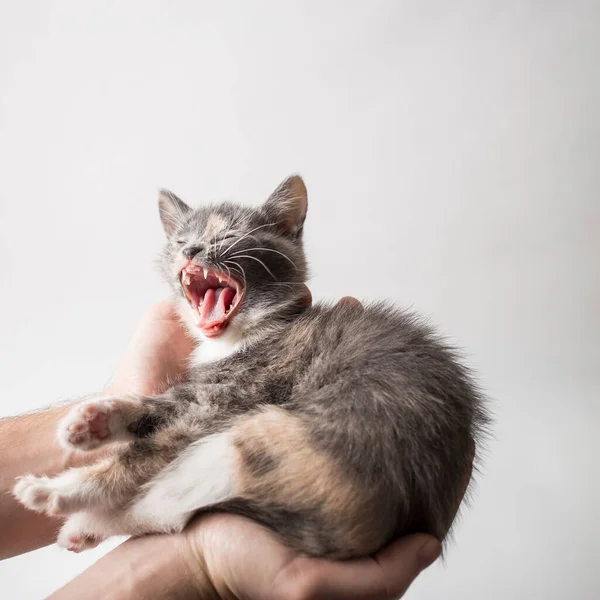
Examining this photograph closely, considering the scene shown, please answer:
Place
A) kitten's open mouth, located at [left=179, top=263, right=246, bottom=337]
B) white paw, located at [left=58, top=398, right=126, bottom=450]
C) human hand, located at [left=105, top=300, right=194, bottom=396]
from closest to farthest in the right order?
white paw, located at [left=58, top=398, right=126, bottom=450], kitten's open mouth, located at [left=179, top=263, right=246, bottom=337], human hand, located at [left=105, top=300, right=194, bottom=396]

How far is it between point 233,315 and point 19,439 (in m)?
0.91

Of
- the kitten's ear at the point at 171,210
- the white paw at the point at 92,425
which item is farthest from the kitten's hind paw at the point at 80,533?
the kitten's ear at the point at 171,210

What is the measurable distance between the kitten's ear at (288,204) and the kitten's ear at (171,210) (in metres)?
0.31

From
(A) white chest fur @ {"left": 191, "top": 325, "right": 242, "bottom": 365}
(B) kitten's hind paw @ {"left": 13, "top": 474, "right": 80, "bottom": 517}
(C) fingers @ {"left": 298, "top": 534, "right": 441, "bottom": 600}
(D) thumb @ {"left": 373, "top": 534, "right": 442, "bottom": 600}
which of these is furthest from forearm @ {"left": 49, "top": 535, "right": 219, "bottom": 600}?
(A) white chest fur @ {"left": 191, "top": 325, "right": 242, "bottom": 365}

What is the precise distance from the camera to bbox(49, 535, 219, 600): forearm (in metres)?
1.24

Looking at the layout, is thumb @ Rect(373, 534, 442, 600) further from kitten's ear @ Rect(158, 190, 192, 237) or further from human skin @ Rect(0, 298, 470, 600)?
kitten's ear @ Rect(158, 190, 192, 237)

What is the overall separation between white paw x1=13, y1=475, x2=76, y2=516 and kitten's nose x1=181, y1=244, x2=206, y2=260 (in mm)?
699

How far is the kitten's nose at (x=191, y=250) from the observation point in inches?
63.9

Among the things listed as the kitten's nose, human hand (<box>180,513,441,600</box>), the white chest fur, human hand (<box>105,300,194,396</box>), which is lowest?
human hand (<box>180,513,441,600</box>)

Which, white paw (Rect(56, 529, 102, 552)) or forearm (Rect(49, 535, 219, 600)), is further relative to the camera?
white paw (Rect(56, 529, 102, 552))

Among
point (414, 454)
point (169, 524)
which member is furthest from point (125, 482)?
point (414, 454)

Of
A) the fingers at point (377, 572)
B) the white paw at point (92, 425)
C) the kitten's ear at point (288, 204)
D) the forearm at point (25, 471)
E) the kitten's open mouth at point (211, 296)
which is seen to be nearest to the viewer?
the fingers at point (377, 572)

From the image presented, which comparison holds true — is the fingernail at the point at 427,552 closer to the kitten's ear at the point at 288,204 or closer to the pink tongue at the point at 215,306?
the pink tongue at the point at 215,306

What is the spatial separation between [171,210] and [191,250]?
420 mm
